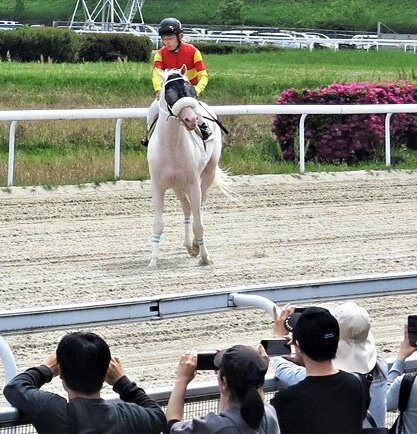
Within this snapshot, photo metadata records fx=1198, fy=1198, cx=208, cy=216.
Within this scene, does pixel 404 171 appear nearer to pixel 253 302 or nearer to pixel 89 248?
pixel 89 248

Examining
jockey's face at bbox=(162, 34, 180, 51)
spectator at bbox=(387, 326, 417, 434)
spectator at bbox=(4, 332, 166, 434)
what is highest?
jockey's face at bbox=(162, 34, 180, 51)

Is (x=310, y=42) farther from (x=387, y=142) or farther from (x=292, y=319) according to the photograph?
(x=292, y=319)

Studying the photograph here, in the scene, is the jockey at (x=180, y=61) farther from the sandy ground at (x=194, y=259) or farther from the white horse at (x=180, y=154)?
the sandy ground at (x=194, y=259)

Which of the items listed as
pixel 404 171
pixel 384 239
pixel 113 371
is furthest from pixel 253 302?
pixel 404 171

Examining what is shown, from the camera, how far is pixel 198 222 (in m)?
9.86

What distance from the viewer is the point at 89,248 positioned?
1026 cm

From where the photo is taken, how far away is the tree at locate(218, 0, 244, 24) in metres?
61.3

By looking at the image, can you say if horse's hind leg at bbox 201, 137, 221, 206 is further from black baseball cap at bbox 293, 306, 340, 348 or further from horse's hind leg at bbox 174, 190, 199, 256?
black baseball cap at bbox 293, 306, 340, 348

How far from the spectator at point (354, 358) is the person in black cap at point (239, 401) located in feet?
1.59

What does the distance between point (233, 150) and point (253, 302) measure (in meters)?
11.6

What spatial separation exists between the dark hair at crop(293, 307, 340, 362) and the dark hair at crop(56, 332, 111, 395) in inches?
24.8

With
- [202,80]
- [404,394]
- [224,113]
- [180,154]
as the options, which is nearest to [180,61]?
[202,80]

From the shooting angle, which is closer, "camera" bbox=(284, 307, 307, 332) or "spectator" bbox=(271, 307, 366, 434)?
"spectator" bbox=(271, 307, 366, 434)

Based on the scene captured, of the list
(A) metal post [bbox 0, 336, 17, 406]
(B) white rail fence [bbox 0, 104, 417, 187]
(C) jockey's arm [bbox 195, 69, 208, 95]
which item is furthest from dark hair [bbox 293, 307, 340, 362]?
(B) white rail fence [bbox 0, 104, 417, 187]
